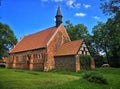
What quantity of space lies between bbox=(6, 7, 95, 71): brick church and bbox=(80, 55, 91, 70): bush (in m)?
0.90

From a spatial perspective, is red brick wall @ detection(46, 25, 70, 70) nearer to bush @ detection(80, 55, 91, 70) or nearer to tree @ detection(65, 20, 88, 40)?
bush @ detection(80, 55, 91, 70)

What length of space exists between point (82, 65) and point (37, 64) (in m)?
11.2

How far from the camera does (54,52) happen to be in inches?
1658

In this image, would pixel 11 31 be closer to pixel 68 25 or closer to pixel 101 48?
pixel 68 25

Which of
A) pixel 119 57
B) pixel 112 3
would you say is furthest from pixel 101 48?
pixel 112 3

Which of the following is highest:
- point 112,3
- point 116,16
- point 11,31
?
point 11,31

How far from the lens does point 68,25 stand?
6425cm

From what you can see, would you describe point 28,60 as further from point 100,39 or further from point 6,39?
point 100,39

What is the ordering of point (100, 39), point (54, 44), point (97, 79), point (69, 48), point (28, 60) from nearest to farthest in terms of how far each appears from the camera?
point (97, 79)
point (69, 48)
point (54, 44)
point (28, 60)
point (100, 39)

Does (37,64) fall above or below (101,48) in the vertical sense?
below

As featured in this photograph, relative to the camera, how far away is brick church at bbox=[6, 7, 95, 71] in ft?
123

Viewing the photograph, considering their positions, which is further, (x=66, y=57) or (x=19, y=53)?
(x=19, y=53)

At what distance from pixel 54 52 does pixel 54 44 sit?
5.81 feet

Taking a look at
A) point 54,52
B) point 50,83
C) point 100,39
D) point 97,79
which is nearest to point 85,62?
point 54,52
